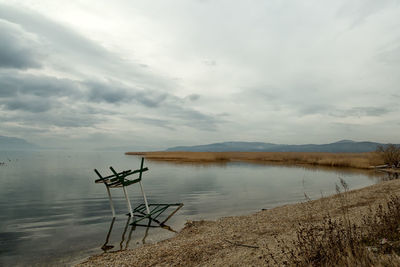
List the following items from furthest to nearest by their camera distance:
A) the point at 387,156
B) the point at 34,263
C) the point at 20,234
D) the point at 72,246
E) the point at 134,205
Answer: the point at 387,156 < the point at 134,205 < the point at 20,234 < the point at 72,246 < the point at 34,263

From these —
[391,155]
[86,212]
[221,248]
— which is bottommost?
[86,212]

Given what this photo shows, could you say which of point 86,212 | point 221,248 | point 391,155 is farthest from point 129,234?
point 391,155

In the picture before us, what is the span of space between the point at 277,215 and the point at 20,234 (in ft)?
54.9

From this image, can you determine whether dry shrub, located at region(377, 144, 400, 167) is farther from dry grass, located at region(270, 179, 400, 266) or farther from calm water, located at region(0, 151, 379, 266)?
dry grass, located at region(270, 179, 400, 266)

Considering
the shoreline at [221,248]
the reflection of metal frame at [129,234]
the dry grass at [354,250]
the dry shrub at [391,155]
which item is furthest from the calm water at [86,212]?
the dry shrub at [391,155]

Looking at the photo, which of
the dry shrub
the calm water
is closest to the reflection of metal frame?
the calm water

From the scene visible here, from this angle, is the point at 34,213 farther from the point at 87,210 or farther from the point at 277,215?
the point at 277,215

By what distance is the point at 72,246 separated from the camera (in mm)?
12859

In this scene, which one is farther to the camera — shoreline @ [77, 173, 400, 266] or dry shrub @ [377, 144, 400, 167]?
dry shrub @ [377, 144, 400, 167]

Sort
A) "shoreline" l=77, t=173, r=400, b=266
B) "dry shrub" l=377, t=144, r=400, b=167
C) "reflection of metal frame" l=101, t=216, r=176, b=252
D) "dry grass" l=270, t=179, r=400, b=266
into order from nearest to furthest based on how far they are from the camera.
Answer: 1. "dry grass" l=270, t=179, r=400, b=266
2. "shoreline" l=77, t=173, r=400, b=266
3. "reflection of metal frame" l=101, t=216, r=176, b=252
4. "dry shrub" l=377, t=144, r=400, b=167

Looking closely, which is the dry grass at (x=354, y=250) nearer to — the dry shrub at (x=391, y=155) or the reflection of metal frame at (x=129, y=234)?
the reflection of metal frame at (x=129, y=234)

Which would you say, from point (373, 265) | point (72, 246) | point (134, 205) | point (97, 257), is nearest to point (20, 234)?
point (72, 246)

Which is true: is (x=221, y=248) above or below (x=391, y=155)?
below

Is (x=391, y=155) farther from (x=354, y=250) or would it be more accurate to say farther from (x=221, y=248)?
(x=354, y=250)
